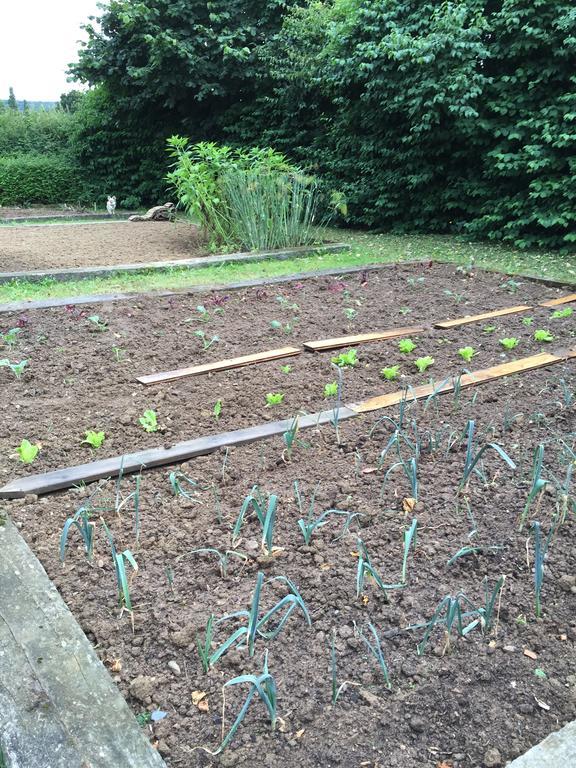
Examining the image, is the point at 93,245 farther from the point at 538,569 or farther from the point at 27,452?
the point at 538,569

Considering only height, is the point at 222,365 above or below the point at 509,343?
below

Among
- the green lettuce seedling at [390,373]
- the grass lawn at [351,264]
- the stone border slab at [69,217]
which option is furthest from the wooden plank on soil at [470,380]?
the stone border slab at [69,217]

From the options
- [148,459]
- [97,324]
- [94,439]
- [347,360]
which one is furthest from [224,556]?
[97,324]

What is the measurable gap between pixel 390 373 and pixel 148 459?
4.37ft

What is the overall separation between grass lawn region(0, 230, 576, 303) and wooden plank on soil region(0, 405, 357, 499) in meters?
2.76

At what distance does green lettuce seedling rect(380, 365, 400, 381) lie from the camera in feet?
10.0

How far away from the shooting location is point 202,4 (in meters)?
12.8

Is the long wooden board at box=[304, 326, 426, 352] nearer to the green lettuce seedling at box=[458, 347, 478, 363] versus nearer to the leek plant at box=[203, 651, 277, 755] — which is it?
the green lettuce seedling at box=[458, 347, 478, 363]

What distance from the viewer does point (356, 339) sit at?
3695 millimetres

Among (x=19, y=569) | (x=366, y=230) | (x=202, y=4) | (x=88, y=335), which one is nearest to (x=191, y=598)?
(x=19, y=569)

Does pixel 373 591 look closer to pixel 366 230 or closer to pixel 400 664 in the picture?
pixel 400 664

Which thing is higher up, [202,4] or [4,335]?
[202,4]

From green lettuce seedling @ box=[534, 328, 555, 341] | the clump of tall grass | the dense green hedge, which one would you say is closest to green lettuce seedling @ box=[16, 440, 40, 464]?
green lettuce seedling @ box=[534, 328, 555, 341]

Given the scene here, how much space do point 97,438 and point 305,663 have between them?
134 cm
